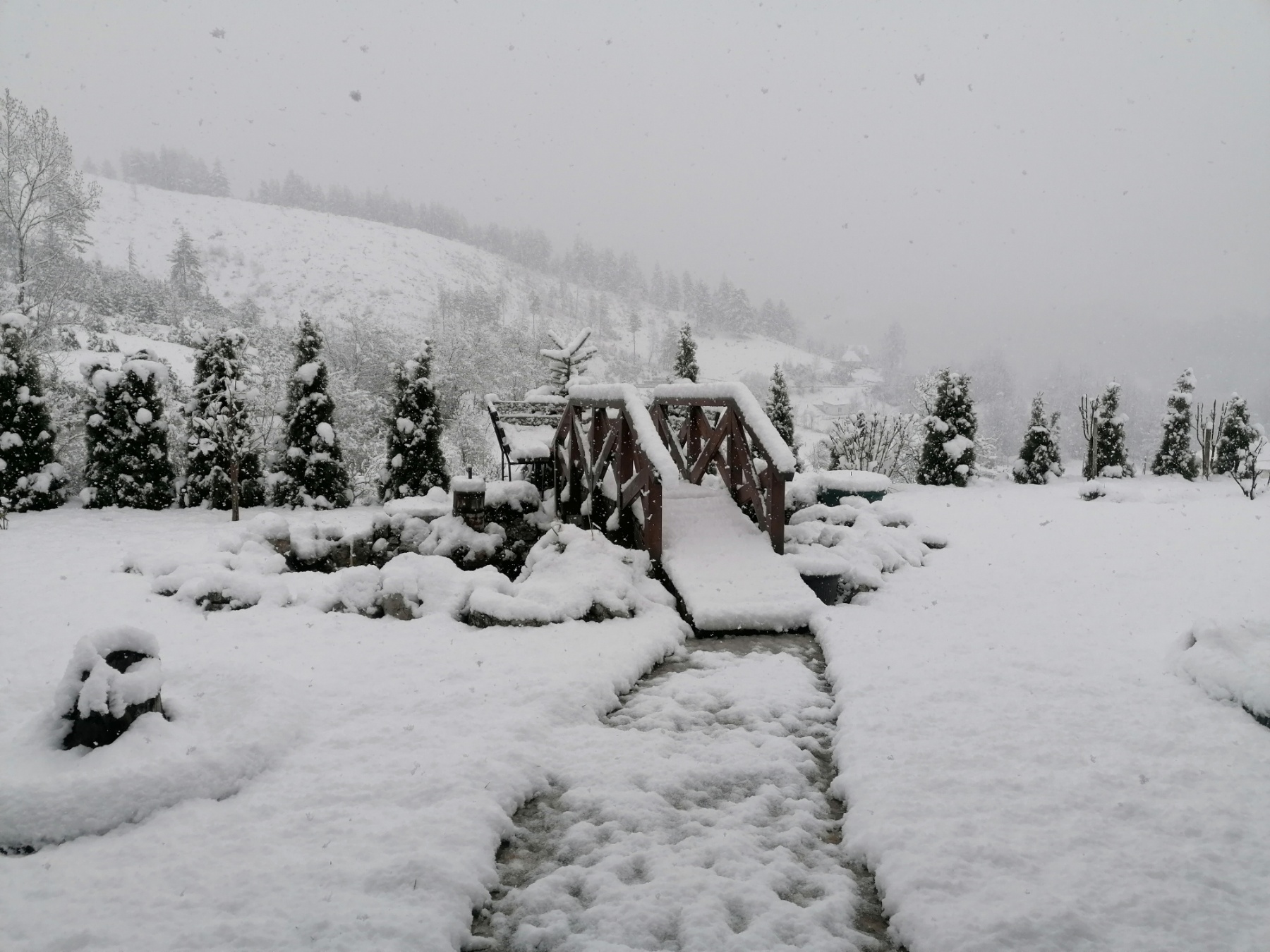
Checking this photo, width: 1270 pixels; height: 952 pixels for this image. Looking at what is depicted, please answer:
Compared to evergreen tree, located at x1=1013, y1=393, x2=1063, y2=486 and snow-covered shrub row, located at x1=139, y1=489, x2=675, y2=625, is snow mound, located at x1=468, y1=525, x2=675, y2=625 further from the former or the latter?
evergreen tree, located at x1=1013, y1=393, x2=1063, y2=486

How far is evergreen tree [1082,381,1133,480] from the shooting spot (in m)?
20.3

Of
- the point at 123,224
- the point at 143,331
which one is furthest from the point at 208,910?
the point at 123,224

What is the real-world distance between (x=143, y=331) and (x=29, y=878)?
34.1 m

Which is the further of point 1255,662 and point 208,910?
point 1255,662

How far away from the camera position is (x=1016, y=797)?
9.89 ft

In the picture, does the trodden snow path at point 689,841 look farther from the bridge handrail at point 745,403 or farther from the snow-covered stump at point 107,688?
the bridge handrail at point 745,403

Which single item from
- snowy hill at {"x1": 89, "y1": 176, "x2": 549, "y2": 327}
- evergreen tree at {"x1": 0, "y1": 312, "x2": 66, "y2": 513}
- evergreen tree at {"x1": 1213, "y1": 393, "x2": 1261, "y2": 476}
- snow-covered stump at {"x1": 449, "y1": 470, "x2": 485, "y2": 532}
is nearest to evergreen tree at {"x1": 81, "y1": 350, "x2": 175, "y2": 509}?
evergreen tree at {"x1": 0, "y1": 312, "x2": 66, "y2": 513}

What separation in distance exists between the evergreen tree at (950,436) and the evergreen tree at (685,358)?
668 cm

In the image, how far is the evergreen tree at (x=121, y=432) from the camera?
11914mm

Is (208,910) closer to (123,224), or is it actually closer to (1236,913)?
(1236,913)

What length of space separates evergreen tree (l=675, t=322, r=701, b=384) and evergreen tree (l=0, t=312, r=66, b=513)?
14215 mm

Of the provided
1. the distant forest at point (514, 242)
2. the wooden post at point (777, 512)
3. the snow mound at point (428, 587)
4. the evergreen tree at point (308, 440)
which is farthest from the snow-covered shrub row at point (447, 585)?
the distant forest at point (514, 242)

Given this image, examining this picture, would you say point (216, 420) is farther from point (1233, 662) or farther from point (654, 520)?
point (1233, 662)

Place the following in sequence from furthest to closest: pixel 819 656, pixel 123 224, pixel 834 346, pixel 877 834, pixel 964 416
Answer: pixel 834 346 < pixel 123 224 < pixel 964 416 < pixel 819 656 < pixel 877 834
